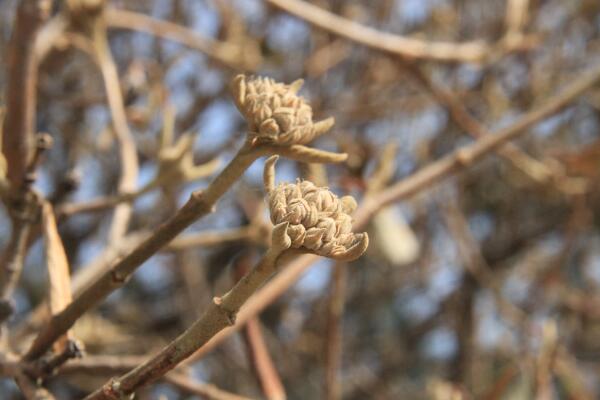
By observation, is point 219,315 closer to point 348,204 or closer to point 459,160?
point 348,204

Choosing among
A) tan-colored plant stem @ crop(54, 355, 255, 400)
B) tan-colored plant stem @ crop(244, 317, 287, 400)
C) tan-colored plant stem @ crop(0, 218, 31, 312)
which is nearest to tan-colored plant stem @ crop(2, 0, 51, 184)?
tan-colored plant stem @ crop(0, 218, 31, 312)

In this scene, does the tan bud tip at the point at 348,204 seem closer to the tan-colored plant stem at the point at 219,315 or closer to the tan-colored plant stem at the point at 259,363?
the tan-colored plant stem at the point at 219,315

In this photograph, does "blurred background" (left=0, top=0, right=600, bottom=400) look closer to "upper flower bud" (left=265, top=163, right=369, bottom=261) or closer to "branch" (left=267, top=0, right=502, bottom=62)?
"branch" (left=267, top=0, right=502, bottom=62)

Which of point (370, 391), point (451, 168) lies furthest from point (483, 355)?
point (451, 168)

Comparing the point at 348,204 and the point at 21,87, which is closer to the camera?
the point at 348,204

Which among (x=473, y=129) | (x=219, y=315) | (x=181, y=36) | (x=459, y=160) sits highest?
(x=181, y=36)

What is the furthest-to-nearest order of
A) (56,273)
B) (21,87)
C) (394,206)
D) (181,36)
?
(394,206), (181,36), (21,87), (56,273)

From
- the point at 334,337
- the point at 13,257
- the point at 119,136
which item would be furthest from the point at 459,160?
the point at 13,257
